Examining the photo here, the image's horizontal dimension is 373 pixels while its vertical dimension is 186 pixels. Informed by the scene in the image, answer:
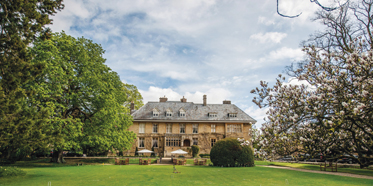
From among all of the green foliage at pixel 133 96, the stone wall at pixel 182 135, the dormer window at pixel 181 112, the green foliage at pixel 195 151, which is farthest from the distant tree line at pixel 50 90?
the green foliage at pixel 133 96

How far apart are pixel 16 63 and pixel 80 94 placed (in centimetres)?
1458

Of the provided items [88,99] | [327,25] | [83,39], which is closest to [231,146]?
[327,25]

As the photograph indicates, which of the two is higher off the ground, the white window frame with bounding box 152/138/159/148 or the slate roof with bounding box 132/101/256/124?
the slate roof with bounding box 132/101/256/124

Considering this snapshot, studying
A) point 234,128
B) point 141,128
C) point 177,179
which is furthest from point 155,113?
point 177,179

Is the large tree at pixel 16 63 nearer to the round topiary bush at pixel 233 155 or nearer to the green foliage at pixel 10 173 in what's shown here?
the green foliage at pixel 10 173

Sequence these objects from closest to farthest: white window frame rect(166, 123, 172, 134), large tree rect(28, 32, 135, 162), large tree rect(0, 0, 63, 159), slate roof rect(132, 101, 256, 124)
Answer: large tree rect(0, 0, 63, 159)
large tree rect(28, 32, 135, 162)
slate roof rect(132, 101, 256, 124)
white window frame rect(166, 123, 172, 134)

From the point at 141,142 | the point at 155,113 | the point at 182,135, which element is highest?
the point at 155,113

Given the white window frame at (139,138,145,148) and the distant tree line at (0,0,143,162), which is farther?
the white window frame at (139,138,145,148)

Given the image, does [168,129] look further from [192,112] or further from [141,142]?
[192,112]

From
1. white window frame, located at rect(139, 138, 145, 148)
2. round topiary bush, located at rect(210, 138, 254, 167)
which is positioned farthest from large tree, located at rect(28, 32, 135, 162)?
white window frame, located at rect(139, 138, 145, 148)

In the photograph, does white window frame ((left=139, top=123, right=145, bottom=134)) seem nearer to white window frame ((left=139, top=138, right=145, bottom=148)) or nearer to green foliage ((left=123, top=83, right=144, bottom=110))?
white window frame ((left=139, top=138, right=145, bottom=148))

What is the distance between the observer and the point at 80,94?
26703mm

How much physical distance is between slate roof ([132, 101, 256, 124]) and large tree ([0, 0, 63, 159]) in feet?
100

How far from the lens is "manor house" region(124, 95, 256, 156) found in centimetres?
4453
